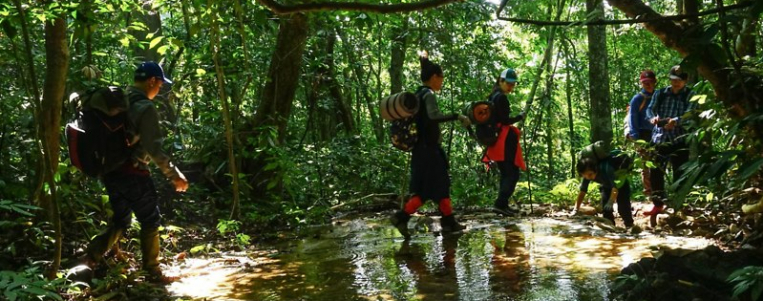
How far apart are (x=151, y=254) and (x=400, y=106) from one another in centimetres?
294

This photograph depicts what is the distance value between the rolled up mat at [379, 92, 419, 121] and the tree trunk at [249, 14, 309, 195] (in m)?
3.34

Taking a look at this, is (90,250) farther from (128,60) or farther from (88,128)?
(128,60)

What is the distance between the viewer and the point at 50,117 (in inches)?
216

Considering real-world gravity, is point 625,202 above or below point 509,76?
below

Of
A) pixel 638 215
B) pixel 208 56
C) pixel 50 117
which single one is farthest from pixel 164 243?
pixel 638 215

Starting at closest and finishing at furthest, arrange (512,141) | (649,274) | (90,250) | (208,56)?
1. (649,274)
2. (90,250)
3. (512,141)
4. (208,56)

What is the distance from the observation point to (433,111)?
697cm

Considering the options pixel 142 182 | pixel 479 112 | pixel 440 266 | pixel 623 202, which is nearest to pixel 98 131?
pixel 142 182

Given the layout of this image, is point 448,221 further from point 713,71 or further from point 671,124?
point 713,71

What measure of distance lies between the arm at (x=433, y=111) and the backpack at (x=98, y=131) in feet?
10.4

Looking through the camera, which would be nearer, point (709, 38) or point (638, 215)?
point (709, 38)

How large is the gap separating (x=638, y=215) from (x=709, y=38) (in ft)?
25.1

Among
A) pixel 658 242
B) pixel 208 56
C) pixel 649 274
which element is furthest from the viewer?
pixel 208 56

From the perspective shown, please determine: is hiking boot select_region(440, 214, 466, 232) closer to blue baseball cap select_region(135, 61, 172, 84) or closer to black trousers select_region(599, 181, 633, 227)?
black trousers select_region(599, 181, 633, 227)
